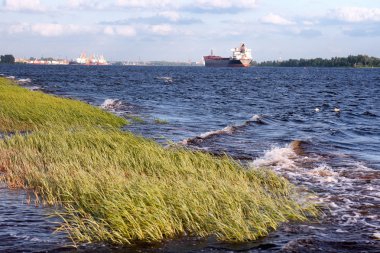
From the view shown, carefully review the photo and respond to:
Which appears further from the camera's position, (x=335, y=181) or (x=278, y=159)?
(x=278, y=159)

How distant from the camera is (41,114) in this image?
25281 millimetres

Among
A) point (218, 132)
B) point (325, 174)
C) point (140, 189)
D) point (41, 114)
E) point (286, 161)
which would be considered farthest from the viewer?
point (218, 132)

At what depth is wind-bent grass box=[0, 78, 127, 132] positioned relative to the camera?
24.4 m

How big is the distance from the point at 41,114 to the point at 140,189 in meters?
15.2

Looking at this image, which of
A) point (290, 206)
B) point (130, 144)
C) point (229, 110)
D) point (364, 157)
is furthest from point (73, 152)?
point (229, 110)

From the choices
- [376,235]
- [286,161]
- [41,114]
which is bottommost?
[286,161]

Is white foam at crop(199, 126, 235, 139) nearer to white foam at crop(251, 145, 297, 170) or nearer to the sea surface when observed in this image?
the sea surface

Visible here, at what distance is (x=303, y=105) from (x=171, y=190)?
136 ft

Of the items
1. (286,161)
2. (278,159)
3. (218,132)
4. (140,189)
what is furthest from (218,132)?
(140,189)

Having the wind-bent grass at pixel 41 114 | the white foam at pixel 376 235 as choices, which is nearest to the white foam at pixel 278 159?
the white foam at pixel 376 235

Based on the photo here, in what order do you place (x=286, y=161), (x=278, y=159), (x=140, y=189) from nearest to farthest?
(x=140, y=189)
(x=286, y=161)
(x=278, y=159)

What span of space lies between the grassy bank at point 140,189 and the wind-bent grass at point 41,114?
Result: 21.5ft

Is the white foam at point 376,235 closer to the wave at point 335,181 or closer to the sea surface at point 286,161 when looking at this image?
the sea surface at point 286,161

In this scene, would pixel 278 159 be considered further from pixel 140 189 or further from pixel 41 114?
pixel 41 114
